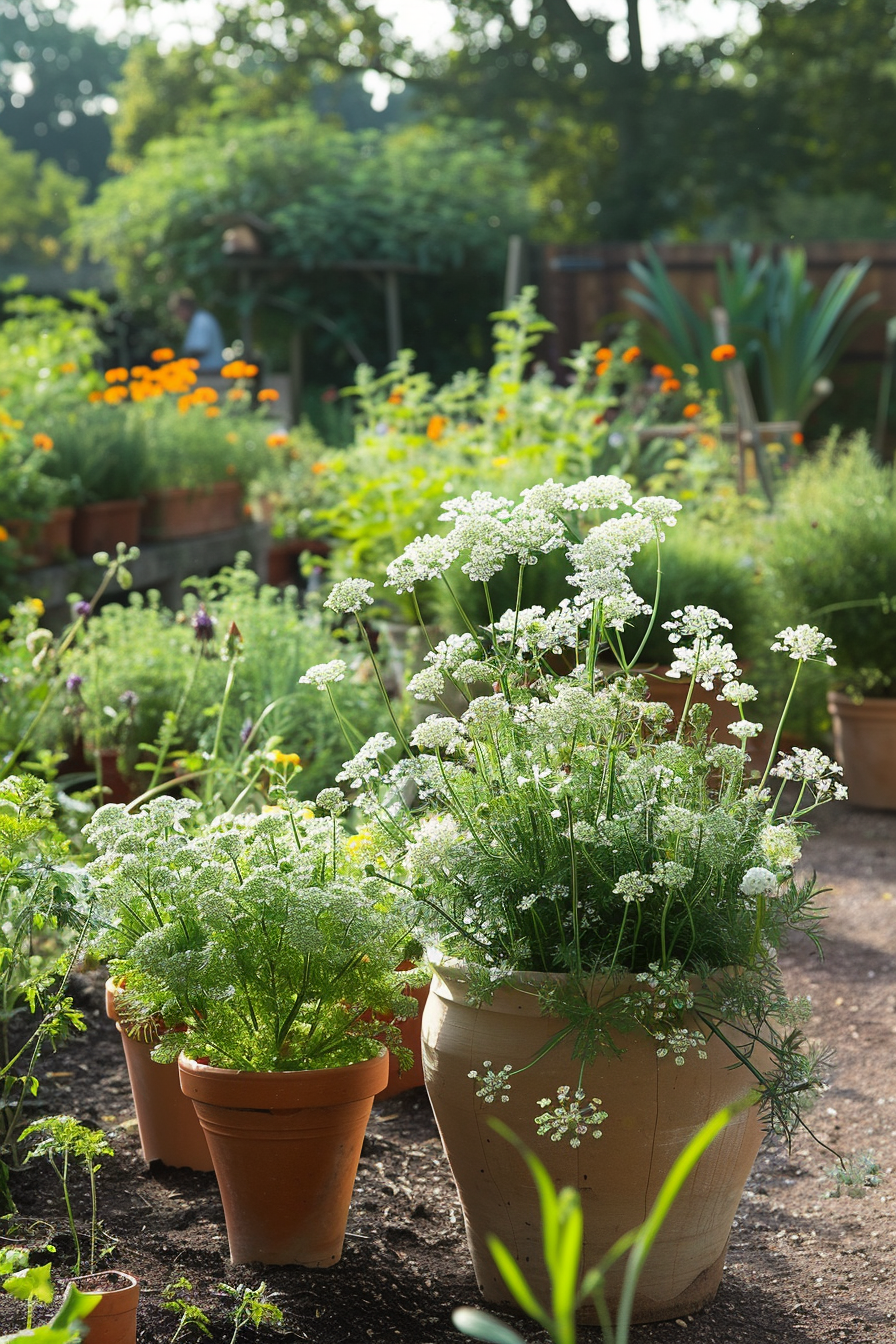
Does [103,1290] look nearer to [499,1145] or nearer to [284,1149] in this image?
[284,1149]

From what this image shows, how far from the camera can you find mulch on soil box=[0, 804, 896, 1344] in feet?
4.80

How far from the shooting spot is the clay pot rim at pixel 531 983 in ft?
4.57

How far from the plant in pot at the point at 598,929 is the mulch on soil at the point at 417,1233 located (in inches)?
4.3

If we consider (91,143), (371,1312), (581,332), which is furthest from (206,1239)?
(91,143)

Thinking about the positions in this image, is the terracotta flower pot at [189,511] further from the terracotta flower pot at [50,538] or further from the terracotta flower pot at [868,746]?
the terracotta flower pot at [868,746]

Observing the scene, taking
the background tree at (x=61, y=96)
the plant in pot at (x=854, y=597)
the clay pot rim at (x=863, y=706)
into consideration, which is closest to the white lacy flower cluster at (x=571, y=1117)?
the plant in pot at (x=854, y=597)

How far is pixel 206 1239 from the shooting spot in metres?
1.62

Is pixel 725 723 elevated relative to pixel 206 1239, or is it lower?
elevated

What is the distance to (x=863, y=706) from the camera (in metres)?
4.00

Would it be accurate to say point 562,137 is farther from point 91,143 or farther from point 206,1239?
point 91,143

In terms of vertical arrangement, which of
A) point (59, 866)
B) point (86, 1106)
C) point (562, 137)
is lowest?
point (86, 1106)

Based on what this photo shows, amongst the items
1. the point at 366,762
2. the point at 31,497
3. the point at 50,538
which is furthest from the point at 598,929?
the point at 50,538

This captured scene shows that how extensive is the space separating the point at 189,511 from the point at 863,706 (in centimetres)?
302

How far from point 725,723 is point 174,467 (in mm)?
3382
